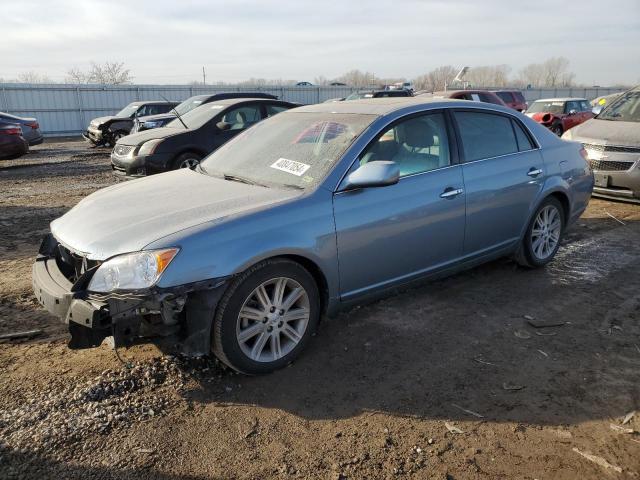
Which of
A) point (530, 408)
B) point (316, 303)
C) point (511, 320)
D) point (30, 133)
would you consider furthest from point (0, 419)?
point (30, 133)

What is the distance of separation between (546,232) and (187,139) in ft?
20.4

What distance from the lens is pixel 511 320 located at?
13.7ft

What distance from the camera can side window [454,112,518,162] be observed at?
4.44 m

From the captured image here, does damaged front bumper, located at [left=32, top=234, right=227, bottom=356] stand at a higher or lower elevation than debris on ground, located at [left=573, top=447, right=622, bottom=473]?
higher

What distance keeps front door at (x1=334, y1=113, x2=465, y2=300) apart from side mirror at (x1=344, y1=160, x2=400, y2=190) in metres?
0.10

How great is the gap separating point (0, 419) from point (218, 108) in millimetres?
7759

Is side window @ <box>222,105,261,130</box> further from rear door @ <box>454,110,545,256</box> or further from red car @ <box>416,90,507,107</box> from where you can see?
red car @ <box>416,90,507,107</box>

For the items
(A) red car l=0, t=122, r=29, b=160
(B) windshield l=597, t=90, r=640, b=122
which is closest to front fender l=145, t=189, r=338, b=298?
(B) windshield l=597, t=90, r=640, b=122

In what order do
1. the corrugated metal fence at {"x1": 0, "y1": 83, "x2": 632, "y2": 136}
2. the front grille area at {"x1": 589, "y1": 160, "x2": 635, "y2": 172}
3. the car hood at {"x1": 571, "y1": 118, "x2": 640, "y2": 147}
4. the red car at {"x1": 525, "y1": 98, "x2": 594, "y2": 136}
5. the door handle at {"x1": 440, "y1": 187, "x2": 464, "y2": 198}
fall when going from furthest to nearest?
1. the corrugated metal fence at {"x1": 0, "y1": 83, "x2": 632, "y2": 136}
2. the red car at {"x1": 525, "y1": 98, "x2": 594, "y2": 136}
3. the car hood at {"x1": 571, "y1": 118, "x2": 640, "y2": 147}
4. the front grille area at {"x1": 589, "y1": 160, "x2": 635, "y2": 172}
5. the door handle at {"x1": 440, "y1": 187, "x2": 464, "y2": 198}

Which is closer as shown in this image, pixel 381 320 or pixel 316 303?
pixel 316 303

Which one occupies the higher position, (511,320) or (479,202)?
(479,202)

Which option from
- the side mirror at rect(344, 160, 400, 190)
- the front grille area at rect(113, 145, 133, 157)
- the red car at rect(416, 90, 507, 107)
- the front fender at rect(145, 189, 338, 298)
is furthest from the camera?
the red car at rect(416, 90, 507, 107)

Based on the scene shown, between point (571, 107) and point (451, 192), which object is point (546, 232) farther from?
point (571, 107)

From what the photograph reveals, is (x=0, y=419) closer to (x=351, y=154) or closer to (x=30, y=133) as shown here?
(x=351, y=154)
